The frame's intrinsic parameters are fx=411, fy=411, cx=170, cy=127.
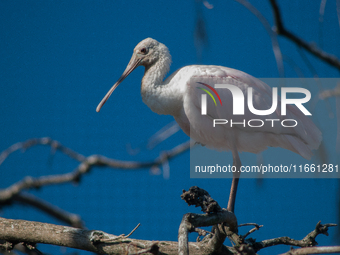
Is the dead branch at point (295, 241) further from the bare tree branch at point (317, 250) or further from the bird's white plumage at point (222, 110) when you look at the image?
the bird's white plumage at point (222, 110)

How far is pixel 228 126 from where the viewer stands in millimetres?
3150

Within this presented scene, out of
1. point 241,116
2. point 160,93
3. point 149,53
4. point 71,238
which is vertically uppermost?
point 149,53

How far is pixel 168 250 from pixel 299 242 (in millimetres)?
737

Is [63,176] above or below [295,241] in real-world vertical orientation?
above

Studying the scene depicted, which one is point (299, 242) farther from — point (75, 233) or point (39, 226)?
point (39, 226)

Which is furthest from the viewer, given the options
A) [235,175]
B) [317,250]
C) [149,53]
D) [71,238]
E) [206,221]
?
[149,53]

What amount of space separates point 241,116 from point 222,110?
0.16m

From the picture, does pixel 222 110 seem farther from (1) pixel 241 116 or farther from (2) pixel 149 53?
(2) pixel 149 53

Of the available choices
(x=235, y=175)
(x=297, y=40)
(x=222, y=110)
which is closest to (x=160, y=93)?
(x=222, y=110)

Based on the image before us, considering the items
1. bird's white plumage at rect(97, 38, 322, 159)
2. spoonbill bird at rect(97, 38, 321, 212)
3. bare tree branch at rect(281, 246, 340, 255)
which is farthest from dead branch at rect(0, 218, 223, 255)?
Answer: bird's white plumage at rect(97, 38, 322, 159)

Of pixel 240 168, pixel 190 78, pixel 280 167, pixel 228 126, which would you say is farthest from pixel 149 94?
pixel 280 167

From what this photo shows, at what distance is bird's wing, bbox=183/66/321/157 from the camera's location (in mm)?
3080

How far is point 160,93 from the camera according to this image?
10.3ft

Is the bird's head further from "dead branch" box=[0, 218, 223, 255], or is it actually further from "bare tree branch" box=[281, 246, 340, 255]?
"bare tree branch" box=[281, 246, 340, 255]
